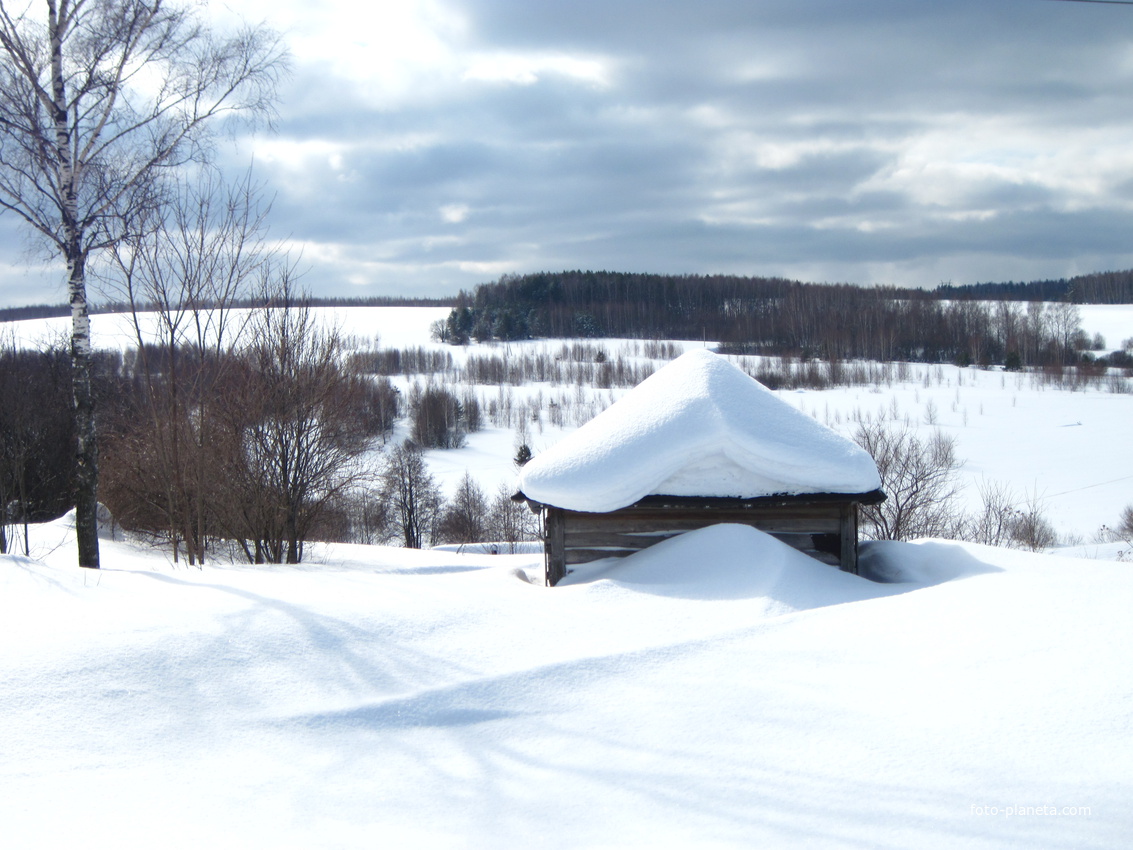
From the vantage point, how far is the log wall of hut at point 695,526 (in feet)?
27.0

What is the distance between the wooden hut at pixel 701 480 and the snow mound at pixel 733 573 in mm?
362

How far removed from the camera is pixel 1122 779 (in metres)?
3.75

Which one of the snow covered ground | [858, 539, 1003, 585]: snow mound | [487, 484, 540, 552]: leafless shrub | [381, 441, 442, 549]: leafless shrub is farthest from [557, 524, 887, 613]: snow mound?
[381, 441, 442, 549]: leafless shrub

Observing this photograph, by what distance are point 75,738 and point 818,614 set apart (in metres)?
5.13

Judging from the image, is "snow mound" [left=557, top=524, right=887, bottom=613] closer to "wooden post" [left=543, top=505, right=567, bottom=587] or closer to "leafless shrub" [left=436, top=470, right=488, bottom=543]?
"wooden post" [left=543, top=505, right=567, bottom=587]

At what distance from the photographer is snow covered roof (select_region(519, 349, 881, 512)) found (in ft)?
26.0

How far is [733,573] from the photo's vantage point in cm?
711

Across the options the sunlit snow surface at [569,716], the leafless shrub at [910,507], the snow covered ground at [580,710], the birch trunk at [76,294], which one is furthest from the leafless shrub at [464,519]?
the sunlit snow surface at [569,716]

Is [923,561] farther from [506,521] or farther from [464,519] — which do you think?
[464,519]

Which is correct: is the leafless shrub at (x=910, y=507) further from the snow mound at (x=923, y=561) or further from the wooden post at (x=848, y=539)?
the wooden post at (x=848, y=539)

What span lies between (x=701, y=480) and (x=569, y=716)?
3903 mm

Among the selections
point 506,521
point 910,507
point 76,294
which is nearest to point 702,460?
point 76,294

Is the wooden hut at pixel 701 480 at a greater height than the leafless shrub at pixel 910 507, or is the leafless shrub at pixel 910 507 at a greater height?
the wooden hut at pixel 701 480

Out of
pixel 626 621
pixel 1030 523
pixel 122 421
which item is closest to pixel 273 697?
pixel 626 621
